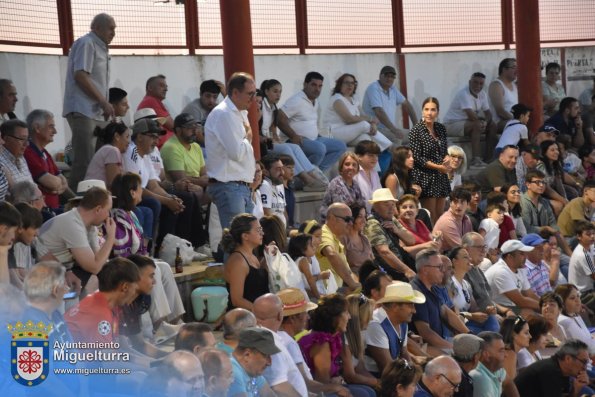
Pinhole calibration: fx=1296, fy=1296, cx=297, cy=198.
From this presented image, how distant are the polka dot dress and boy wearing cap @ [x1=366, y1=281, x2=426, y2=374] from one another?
3684 mm

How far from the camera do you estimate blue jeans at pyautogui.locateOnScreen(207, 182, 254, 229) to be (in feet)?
36.0

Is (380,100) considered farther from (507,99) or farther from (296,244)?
(296,244)

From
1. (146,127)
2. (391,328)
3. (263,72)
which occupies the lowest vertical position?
(391,328)

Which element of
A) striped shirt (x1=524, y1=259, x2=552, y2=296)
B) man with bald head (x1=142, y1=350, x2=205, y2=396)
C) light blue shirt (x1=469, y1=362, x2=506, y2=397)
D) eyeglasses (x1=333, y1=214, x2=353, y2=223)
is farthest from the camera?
striped shirt (x1=524, y1=259, x2=552, y2=296)

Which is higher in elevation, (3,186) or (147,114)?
(147,114)

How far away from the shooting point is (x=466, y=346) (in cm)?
1020

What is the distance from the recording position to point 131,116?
14.2m

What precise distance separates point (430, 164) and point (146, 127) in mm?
3647

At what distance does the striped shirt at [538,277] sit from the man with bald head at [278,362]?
504cm

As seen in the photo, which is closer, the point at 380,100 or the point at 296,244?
the point at 296,244

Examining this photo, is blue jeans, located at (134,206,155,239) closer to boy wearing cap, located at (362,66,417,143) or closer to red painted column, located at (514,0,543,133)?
boy wearing cap, located at (362,66,417,143)

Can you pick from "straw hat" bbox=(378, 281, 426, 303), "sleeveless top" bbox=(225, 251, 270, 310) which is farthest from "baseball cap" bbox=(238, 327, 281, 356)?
"straw hat" bbox=(378, 281, 426, 303)

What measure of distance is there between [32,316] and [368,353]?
12.2ft

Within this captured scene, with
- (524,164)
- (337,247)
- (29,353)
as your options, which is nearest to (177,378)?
(29,353)
